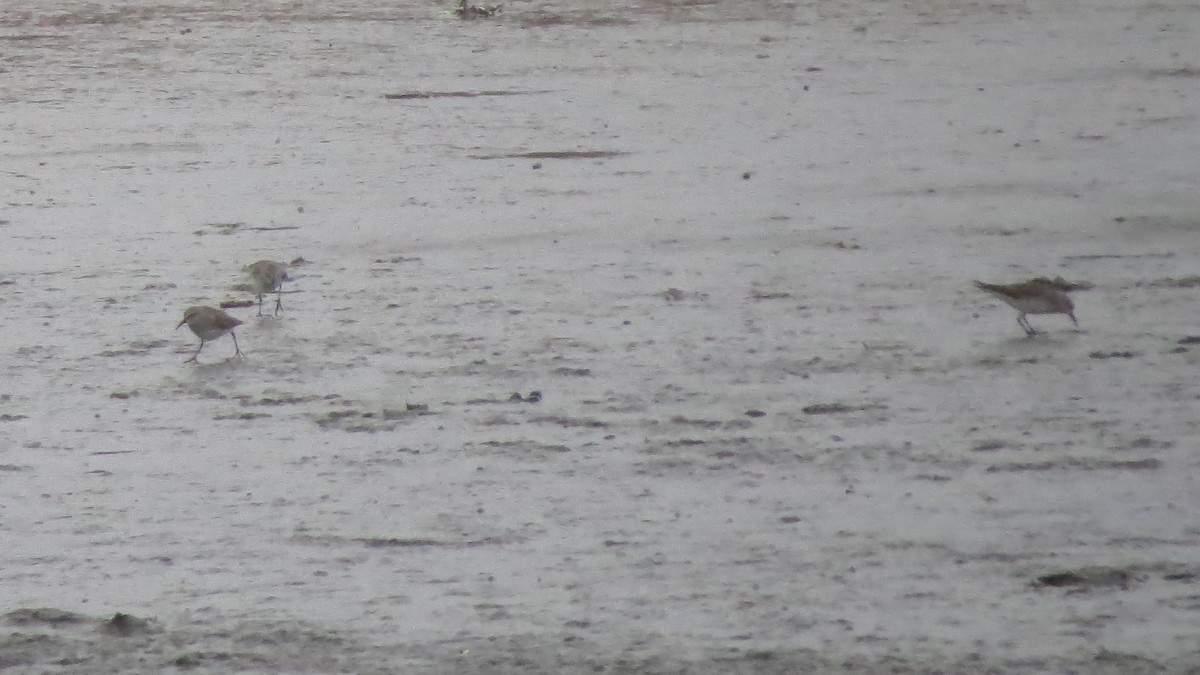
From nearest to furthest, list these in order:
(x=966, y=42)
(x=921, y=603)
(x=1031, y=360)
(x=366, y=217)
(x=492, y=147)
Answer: (x=921, y=603)
(x=1031, y=360)
(x=366, y=217)
(x=492, y=147)
(x=966, y=42)

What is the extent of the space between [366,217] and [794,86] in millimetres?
5029

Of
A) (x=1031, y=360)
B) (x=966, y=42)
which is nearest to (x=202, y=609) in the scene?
(x=1031, y=360)

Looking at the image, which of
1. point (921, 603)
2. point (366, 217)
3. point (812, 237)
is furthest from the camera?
point (366, 217)

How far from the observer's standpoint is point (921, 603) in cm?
502

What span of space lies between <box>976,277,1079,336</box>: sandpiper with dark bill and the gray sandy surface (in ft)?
0.46

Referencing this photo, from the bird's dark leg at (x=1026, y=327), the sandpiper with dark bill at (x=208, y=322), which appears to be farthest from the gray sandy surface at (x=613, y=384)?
the sandpiper with dark bill at (x=208, y=322)

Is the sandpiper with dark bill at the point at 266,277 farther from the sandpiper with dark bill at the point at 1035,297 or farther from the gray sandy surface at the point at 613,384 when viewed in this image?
the sandpiper with dark bill at the point at 1035,297

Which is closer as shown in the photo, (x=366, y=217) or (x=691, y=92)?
(x=366, y=217)

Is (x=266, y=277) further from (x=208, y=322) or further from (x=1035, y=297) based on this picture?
(x=1035, y=297)

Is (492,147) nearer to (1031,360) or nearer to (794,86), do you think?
(794,86)

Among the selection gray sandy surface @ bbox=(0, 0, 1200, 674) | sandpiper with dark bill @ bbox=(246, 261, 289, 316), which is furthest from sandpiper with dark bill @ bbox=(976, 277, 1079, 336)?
sandpiper with dark bill @ bbox=(246, 261, 289, 316)

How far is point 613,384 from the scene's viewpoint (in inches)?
284

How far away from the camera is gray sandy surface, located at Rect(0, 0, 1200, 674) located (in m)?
5.05

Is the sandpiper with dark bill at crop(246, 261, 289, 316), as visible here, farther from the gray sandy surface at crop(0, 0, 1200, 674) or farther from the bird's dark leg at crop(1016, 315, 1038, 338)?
the bird's dark leg at crop(1016, 315, 1038, 338)
